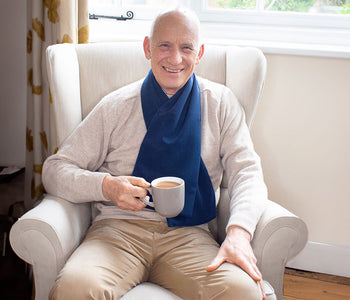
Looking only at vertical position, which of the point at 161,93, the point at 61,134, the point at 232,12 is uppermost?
the point at 232,12

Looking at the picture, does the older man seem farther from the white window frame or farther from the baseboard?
the baseboard

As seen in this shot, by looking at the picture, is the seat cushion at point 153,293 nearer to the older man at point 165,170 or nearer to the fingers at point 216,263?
the older man at point 165,170

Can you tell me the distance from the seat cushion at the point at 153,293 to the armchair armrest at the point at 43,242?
0.24 meters

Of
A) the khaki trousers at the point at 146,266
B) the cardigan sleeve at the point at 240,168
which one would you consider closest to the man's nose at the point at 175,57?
the cardigan sleeve at the point at 240,168

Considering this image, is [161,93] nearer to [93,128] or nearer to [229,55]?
[93,128]

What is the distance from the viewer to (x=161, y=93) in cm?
153

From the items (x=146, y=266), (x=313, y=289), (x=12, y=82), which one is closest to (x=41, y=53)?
(x=12, y=82)

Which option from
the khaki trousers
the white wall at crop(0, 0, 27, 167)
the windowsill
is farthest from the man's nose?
the white wall at crop(0, 0, 27, 167)

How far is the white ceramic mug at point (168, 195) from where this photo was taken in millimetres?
1199

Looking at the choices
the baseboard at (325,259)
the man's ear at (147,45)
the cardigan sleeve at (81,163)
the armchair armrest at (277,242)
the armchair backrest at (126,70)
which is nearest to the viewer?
the armchair armrest at (277,242)

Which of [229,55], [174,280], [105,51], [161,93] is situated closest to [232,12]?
[229,55]

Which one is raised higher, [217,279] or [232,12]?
[232,12]

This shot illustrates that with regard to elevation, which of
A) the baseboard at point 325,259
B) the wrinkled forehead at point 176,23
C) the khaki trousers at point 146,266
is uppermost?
the wrinkled forehead at point 176,23

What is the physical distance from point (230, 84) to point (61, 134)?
693 mm
